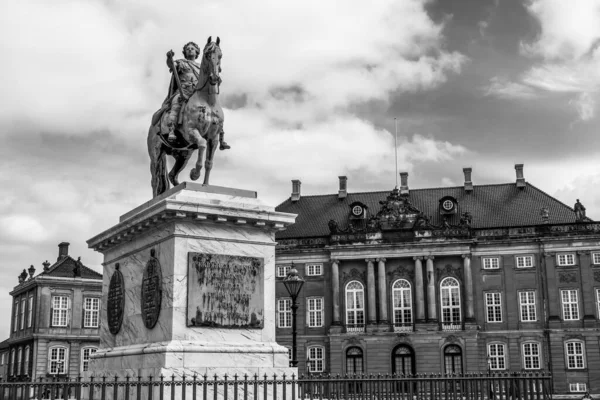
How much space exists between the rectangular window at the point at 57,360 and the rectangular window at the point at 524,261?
37.6 m

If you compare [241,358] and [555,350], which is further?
[555,350]

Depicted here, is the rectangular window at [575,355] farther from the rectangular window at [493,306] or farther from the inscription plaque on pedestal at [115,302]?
the inscription plaque on pedestal at [115,302]

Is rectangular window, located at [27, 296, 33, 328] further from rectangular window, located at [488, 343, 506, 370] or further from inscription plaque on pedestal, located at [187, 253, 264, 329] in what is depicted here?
inscription plaque on pedestal, located at [187, 253, 264, 329]

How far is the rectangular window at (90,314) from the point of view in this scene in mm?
61562

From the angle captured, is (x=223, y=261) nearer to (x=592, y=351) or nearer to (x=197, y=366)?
(x=197, y=366)

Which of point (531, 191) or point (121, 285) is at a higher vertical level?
point (531, 191)

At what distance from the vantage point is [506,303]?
57500 millimetres

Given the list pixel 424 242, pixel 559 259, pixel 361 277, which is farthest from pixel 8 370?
pixel 559 259

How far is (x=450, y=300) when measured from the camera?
190 feet

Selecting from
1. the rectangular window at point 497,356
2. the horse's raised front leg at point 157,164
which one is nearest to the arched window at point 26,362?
the rectangular window at point 497,356

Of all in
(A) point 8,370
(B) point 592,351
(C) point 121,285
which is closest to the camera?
(C) point 121,285

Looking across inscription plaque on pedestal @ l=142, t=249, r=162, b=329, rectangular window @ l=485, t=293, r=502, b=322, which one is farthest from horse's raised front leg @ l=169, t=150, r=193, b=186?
rectangular window @ l=485, t=293, r=502, b=322

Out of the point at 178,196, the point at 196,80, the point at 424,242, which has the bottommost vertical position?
the point at 178,196

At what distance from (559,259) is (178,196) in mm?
50725
